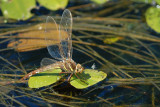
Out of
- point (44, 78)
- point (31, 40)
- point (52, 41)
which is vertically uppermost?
point (52, 41)

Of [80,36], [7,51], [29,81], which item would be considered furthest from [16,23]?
[29,81]

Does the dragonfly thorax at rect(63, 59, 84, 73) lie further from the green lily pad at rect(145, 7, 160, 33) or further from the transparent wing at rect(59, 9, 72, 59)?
the green lily pad at rect(145, 7, 160, 33)

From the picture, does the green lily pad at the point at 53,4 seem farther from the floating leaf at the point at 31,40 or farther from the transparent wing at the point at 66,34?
the transparent wing at the point at 66,34

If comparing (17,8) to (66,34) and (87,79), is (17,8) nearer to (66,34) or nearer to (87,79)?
(66,34)

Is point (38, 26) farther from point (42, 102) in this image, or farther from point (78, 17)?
point (42, 102)

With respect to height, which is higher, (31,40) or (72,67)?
(31,40)

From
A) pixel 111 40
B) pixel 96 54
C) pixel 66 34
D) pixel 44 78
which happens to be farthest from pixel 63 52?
pixel 111 40
